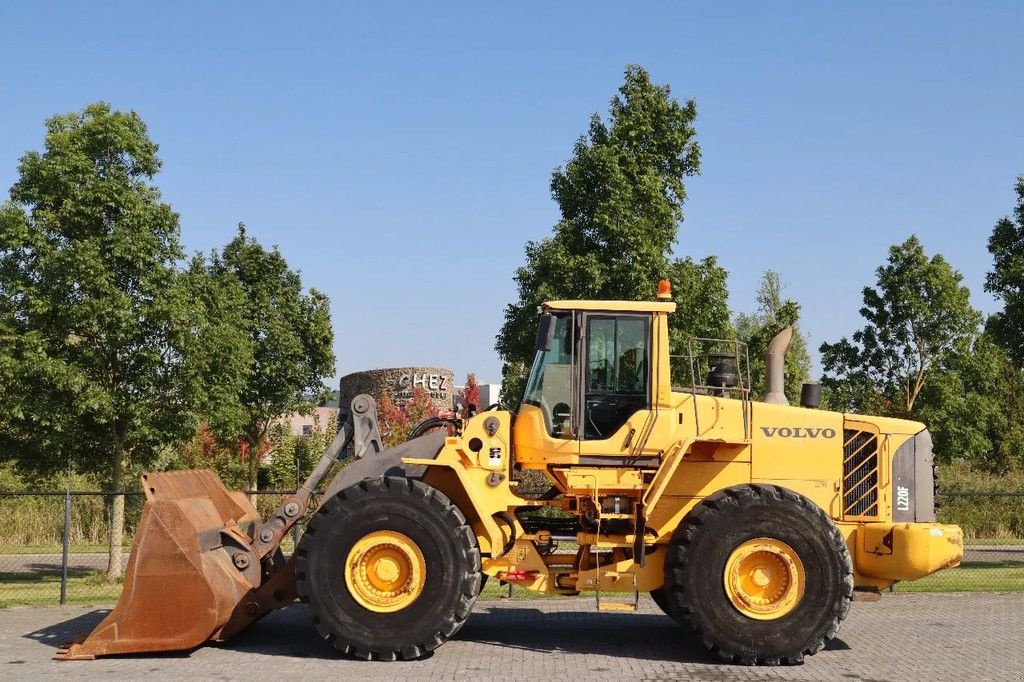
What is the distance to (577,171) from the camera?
19484 mm

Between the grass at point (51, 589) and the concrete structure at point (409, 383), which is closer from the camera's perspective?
the grass at point (51, 589)

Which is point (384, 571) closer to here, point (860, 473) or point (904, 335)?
point (860, 473)

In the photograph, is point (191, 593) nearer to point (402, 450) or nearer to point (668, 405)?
point (402, 450)

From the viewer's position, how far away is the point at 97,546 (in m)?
24.2

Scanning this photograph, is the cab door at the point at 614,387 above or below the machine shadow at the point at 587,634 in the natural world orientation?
above

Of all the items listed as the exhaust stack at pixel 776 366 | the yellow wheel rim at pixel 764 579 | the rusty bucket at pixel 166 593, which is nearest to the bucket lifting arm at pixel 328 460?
the rusty bucket at pixel 166 593

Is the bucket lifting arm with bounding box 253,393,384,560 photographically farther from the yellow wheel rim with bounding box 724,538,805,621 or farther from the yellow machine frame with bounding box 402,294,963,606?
the yellow wheel rim with bounding box 724,538,805,621

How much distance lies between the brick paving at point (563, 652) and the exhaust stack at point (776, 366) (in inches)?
97.9

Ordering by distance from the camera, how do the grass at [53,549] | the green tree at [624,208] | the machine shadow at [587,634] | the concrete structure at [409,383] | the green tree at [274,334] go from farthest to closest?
the concrete structure at [409,383]
the green tree at [274,334]
the grass at [53,549]
the green tree at [624,208]
the machine shadow at [587,634]

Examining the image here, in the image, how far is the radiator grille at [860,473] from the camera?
34.4 ft

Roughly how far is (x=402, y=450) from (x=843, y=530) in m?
4.32

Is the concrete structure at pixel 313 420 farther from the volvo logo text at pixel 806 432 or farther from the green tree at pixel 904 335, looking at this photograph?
the volvo logo text at pixel 806 432

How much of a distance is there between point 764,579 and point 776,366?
7.60 ft

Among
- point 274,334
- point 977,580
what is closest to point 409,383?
point 274,334
